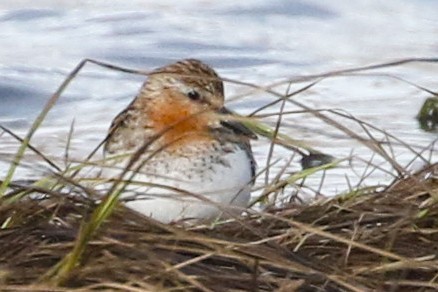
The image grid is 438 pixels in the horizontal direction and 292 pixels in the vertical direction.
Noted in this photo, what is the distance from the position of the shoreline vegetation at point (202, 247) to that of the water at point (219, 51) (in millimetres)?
2541

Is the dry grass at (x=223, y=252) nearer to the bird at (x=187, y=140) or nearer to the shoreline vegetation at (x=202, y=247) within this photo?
the shoreline vegetation at (x=202, y=247)

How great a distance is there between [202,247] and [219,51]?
584 centimetres

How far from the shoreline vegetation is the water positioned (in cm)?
254

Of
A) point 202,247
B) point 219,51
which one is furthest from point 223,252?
point 219,51

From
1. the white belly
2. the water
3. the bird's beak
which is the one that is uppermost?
the bird's beak

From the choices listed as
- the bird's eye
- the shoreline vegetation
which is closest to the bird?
the bird's eye

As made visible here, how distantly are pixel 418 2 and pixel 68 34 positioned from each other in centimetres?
233

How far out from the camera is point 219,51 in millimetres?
9250

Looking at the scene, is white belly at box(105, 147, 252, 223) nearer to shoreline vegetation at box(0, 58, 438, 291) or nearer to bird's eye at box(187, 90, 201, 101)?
bird's eye at box(187, 90, 201, 101)

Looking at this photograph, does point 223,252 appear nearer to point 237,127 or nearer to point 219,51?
point 237,127

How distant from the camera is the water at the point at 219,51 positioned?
758cm

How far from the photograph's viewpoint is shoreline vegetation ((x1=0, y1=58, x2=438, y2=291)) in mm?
3268

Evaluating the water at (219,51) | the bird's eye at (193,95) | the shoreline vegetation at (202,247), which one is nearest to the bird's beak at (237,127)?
→ the bird's eye at (193,95)

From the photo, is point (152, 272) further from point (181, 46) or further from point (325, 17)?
point (325, 17)
